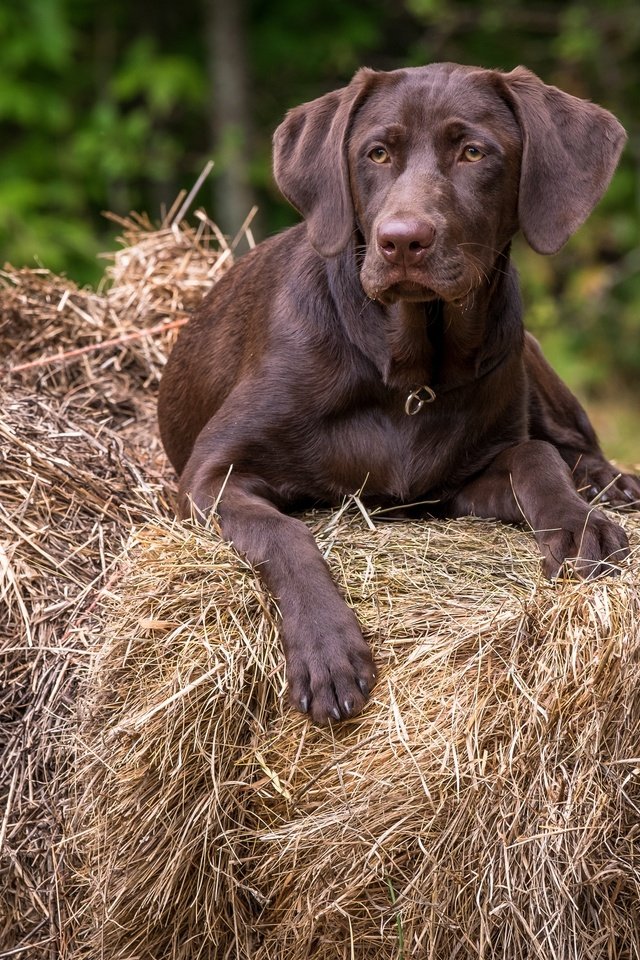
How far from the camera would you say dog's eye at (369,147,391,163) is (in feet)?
9.88

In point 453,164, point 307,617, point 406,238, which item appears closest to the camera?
point 307,617

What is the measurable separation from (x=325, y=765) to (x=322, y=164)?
151cm

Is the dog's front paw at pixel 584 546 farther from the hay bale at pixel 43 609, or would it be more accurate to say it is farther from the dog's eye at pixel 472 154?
the hay bale at pixel 43 609

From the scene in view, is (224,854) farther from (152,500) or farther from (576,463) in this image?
(576,463)

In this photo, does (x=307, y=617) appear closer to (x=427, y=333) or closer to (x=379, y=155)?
(x=427, y=333)

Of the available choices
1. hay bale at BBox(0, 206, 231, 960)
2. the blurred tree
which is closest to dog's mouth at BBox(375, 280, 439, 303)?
hay bale at BBox(0, 206, 231, 960)

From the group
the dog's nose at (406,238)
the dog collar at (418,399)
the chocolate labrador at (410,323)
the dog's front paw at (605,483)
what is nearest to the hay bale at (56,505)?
the chocolate labrador at (410,323)

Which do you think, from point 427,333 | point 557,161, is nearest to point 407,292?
point 427,333

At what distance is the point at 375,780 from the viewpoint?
2.46 m

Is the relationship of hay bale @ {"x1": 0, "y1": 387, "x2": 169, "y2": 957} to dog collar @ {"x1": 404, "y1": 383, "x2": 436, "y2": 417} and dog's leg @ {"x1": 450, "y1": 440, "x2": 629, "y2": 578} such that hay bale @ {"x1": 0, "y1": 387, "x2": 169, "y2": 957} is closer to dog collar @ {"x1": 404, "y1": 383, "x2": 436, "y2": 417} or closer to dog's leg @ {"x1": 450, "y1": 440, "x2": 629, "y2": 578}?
dog collar @ {"x1": 404, "y1": 383, "x2": 436, "y2": 417}

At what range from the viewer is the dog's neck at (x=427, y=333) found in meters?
3.14

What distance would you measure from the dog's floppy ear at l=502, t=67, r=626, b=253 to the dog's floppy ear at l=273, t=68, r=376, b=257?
415 mm

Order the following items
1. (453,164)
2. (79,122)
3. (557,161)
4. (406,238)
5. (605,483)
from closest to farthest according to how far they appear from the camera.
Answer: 1. (406,238)
2. (453,164)
3. (557,161)
4. (605,483)
5. (79,122)

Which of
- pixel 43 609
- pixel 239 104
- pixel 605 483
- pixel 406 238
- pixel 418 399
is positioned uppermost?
pixel 406 238
